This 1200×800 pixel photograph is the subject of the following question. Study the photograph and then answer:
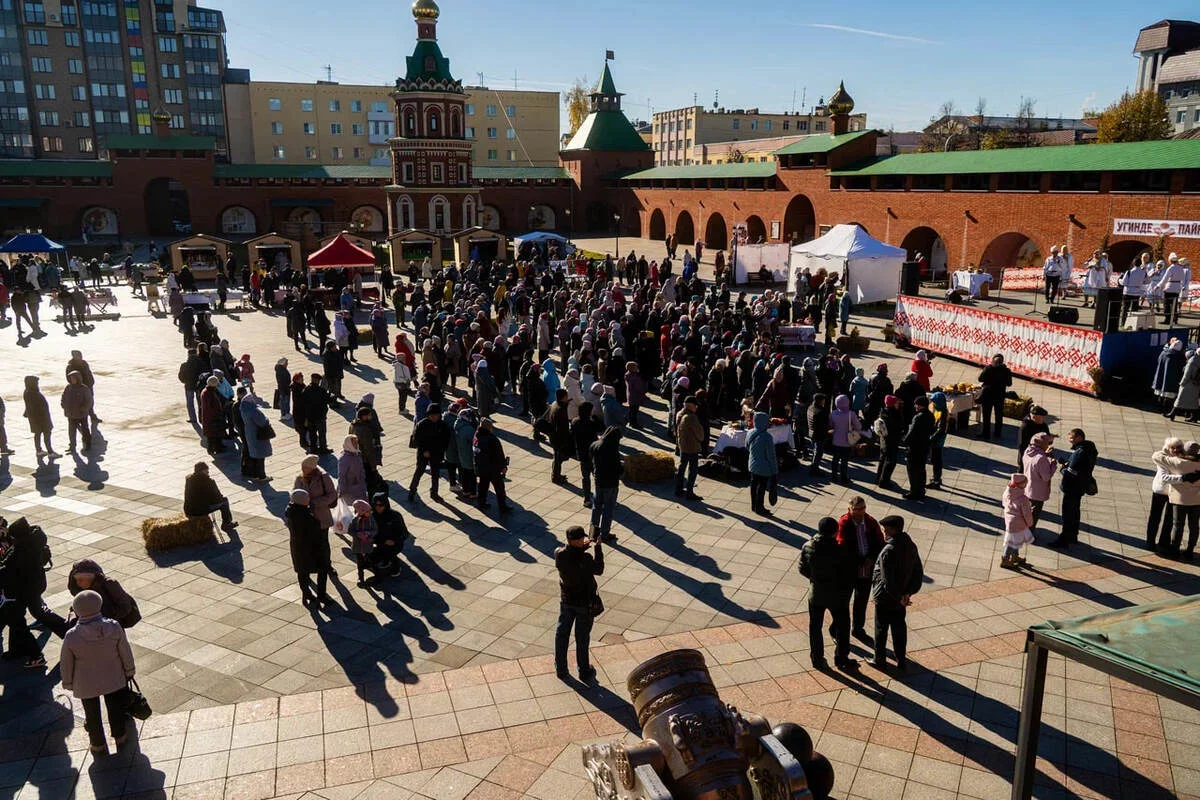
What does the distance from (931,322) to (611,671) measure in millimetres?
16455

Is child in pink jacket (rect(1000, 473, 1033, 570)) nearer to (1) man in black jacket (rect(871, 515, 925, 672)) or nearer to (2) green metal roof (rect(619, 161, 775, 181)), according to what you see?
(1) man in black jacket (rect(871, 515, 925, 672))

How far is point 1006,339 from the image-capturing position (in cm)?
1831

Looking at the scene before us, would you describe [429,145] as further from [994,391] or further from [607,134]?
[994,391]

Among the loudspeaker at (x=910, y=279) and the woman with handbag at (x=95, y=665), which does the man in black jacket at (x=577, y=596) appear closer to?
the woman with handbag at (x=95, y=665)

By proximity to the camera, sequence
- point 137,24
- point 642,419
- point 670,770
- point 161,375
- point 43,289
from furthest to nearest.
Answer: point 137,24, point 43,289, point 161,375, point 642,419, point 670,770

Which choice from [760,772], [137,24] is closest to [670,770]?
[760,772]

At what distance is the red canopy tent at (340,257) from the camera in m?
28.2

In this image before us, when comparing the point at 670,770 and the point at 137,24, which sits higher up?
the point at 137,24

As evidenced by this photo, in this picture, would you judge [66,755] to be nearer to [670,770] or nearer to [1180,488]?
[670,770]

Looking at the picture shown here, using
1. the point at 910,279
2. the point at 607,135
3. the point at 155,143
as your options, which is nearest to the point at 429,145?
the point at 607,135

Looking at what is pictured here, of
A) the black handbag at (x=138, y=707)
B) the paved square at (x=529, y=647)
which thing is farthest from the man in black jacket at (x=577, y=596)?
the black handbag at (x=138, y=707)

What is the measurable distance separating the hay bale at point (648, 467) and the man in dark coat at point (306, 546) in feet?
16.2

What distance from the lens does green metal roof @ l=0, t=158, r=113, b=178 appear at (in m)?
49.7

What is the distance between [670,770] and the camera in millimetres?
4188
